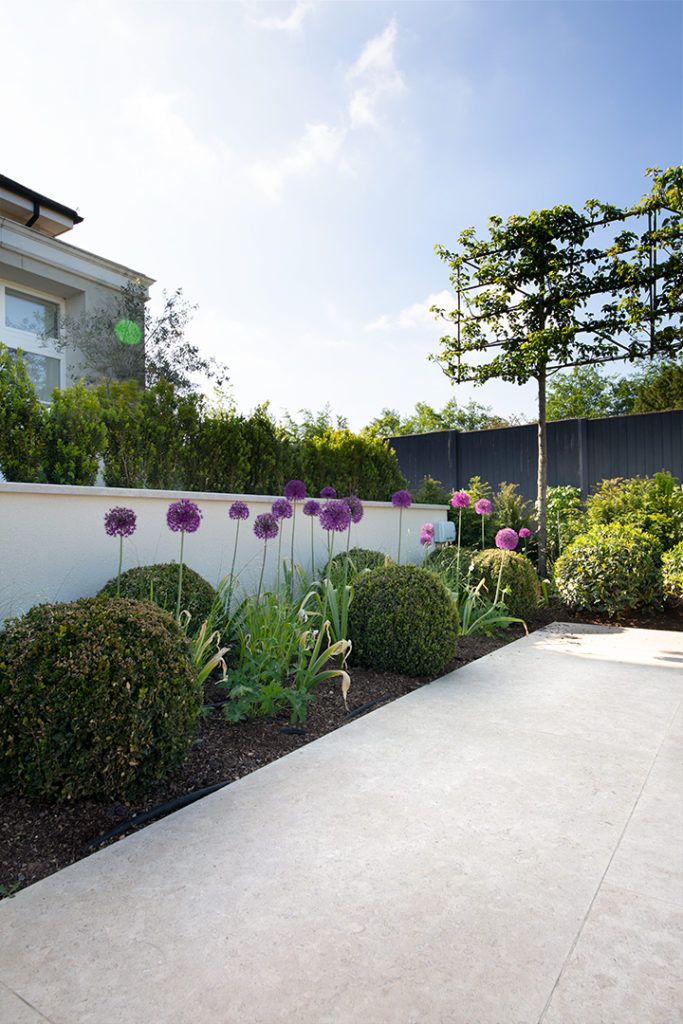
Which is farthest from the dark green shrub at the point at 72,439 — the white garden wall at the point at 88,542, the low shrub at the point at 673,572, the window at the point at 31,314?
the window at the point at 31,314

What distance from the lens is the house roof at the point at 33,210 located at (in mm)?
7602

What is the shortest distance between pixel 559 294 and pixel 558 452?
267cm

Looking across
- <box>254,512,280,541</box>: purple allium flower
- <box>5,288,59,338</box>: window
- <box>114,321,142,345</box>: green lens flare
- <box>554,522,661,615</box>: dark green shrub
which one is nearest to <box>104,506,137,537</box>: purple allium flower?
<box>254,512,280,541</box>: purple allium flower

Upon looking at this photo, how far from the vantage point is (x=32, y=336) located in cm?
809

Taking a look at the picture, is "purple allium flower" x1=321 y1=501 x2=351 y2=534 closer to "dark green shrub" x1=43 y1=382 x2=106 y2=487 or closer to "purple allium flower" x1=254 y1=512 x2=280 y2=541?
"purple allium flower" x1=254 y1=512 x2=280 y2=541

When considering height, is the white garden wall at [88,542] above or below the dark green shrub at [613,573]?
above

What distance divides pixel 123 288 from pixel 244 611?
23.2ft

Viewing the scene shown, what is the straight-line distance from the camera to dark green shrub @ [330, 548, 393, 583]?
4.66 m

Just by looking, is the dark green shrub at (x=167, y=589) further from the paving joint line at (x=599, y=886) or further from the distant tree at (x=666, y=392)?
the distant tree at (x=666, y=392)

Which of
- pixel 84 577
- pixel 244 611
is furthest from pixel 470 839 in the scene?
pixel 84 577

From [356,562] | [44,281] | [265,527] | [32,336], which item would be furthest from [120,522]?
[44,281]

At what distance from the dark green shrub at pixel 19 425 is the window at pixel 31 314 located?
5219mm

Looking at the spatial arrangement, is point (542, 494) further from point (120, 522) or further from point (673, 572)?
point (120, 522)

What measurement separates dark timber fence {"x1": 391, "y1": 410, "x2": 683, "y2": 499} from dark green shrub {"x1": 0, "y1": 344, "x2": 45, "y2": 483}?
786 cm
